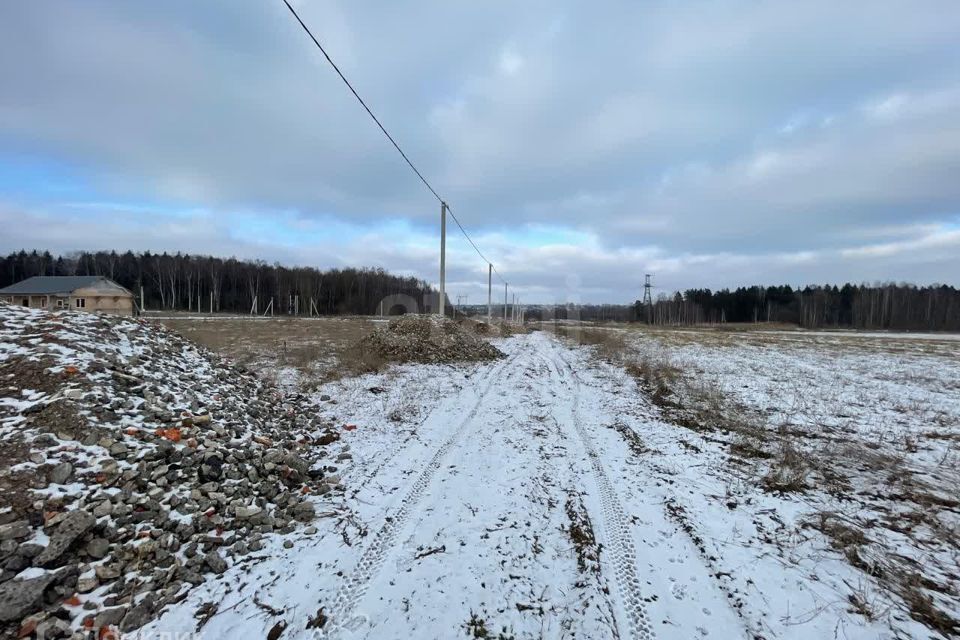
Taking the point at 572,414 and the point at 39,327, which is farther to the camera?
the point at 572,414

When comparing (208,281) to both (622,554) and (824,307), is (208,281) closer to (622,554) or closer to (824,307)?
(622,554)

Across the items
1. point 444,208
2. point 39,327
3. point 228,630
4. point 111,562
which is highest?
point 444,208

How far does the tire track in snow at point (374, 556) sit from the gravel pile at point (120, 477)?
0.96 metres

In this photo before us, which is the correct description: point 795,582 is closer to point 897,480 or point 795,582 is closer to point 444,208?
point 897,480

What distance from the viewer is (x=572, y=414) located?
7.98 m

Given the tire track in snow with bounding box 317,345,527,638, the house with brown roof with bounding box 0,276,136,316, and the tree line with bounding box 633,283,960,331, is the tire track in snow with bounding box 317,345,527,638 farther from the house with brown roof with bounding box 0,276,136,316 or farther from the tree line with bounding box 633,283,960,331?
the tree line with bounding box 633,283,960,331

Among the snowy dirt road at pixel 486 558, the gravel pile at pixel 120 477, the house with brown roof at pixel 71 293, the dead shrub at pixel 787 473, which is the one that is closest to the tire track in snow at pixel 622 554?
the snowy dirt road at pixel 486 558

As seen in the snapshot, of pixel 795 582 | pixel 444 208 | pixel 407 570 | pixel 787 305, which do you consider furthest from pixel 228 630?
pixel 787 305

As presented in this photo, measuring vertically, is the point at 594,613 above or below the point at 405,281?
below

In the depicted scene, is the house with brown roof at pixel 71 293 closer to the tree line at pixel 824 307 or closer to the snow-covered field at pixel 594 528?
the snow-covered field at pixel 594 528

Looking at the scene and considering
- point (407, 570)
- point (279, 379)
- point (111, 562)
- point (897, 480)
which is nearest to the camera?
point (111, 562)

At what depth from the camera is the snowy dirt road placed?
268 cm

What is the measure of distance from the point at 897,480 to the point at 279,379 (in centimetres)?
1192

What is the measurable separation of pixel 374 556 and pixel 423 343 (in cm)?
1142
